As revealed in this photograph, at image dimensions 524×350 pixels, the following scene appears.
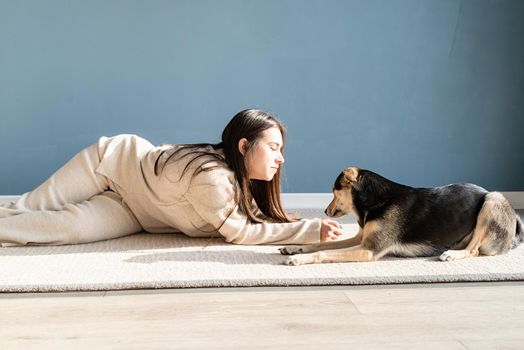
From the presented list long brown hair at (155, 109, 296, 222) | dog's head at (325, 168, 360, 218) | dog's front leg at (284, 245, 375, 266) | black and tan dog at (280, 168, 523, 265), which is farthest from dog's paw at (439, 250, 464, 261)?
long brown hair at (155, 109, 296, 222)

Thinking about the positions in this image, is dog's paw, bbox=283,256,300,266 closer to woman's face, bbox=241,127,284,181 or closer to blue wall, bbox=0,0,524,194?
woman's face, bbox=241,127,284,181

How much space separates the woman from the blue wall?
81 centimetres

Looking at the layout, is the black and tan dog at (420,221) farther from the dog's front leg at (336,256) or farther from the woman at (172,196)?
the woman at (172,196)

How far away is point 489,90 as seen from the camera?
12.4 feet

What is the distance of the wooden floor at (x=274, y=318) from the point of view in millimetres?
1539

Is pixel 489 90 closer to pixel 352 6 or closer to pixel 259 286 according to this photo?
pixel 352 6

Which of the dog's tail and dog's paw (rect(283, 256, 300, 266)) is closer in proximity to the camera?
dog's paw (rect(283, 256, 300, 266))

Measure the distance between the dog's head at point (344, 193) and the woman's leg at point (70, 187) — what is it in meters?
0.93

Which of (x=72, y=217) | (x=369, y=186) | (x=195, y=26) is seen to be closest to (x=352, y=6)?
(x=195, y=26)

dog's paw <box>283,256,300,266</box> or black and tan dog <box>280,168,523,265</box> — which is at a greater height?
black and tan dog <box>280,168,523,265</box>

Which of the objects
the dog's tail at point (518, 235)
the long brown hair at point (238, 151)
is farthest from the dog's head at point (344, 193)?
the dog's tail at point (518, 235)

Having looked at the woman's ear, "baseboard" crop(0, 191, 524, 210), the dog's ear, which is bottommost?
"baseboard" crop(0, 191, 524, 210)

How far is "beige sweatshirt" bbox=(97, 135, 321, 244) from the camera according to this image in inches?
99.0

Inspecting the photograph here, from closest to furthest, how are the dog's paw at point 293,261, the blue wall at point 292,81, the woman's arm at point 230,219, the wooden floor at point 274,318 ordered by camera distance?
the wooden floor at point 274,318 → the dog's paw at point 293,261 → the woman's arm at point 230,219 → the blue wall at point 292,81
